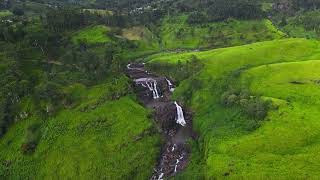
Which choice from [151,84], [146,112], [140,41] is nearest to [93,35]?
[140,41]

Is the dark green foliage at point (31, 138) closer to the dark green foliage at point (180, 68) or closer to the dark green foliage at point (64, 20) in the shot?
the dark green foliage at point (180, 68)

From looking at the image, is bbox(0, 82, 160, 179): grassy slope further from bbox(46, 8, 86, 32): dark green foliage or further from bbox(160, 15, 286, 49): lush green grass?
bbox(160, 15, 286, 49): lush green grass

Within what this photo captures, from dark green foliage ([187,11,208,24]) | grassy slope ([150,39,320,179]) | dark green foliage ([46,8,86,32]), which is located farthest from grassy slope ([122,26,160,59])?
grassy slope ([150,39,320,179])

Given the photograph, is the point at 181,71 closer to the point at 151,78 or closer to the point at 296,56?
the point at 151,78

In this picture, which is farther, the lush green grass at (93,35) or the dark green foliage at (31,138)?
the lush green grass at (93,35)

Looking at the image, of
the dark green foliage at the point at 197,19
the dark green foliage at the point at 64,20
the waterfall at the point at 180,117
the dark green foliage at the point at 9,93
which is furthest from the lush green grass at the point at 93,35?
the waterfall at the point at 180,117

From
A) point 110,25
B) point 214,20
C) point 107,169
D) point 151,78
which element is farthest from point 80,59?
point 214,20
